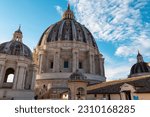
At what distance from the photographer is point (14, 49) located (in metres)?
32.8

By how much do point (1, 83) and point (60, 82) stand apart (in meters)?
14.3

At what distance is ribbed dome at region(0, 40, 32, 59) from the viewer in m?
32.2

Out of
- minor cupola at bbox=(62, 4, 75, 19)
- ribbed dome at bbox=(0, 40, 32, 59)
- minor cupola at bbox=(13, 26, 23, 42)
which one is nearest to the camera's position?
ribbed dome at bbox=(0, 40, 32, 59)

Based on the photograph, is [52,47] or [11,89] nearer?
[11,89]

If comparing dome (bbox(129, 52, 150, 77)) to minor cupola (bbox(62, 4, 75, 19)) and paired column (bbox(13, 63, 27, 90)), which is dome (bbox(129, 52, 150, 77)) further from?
paired column (bbox(13, 63, 27, 90))

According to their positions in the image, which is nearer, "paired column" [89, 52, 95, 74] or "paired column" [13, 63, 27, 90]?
"paired column" [13, 63, 27, 90]

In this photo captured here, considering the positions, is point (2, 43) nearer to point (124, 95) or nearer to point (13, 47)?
point (13, 47)

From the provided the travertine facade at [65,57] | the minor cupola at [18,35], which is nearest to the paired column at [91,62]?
the travertine facade at [65,57]

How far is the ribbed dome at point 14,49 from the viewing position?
1267 inches

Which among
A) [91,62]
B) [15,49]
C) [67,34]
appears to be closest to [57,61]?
[91,62]

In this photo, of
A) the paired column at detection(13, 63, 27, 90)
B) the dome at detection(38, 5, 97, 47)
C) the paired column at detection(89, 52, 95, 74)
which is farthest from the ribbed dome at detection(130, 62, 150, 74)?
the paired column at detection(13, 63, 27, 90)

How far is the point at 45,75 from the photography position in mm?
41469

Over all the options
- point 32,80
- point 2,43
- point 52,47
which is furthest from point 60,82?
point 2,43

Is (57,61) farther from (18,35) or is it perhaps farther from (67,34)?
(18,35)
